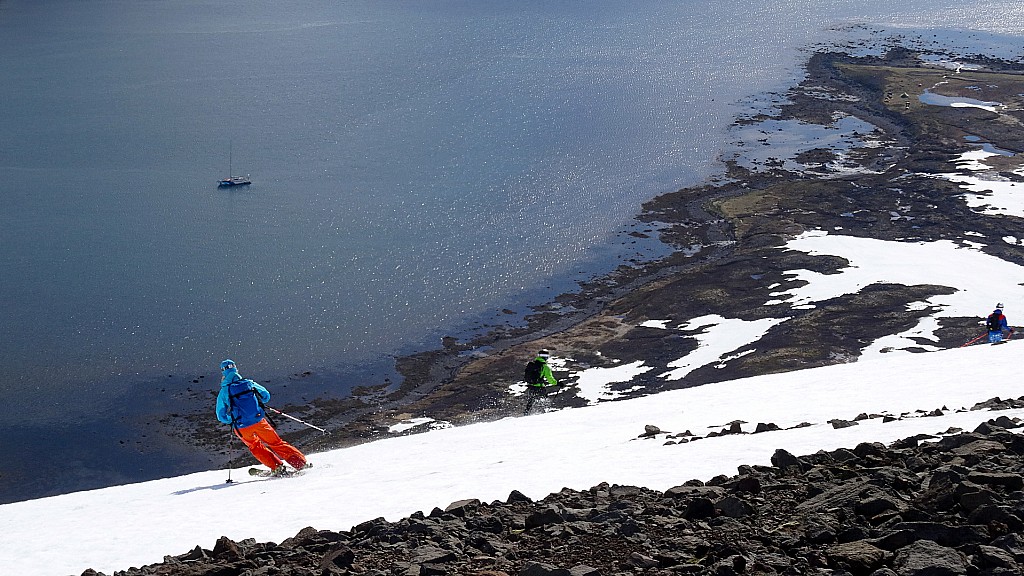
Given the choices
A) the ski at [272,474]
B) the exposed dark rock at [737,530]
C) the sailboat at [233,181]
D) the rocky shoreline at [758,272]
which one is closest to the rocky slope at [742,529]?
the exposed dark rock at [737,530]

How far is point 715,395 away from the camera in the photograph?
22.5 m

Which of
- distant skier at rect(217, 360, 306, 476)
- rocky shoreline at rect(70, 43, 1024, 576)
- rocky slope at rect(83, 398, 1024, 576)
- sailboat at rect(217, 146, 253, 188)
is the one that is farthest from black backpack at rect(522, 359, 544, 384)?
sailboat at rect(217, 146, 253, 188)

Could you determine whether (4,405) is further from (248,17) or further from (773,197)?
(248,17)

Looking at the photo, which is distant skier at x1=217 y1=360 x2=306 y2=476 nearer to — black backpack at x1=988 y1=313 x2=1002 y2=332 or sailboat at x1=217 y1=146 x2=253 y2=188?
black backpack at x1=988 y1=313 x2=1002 y2=332

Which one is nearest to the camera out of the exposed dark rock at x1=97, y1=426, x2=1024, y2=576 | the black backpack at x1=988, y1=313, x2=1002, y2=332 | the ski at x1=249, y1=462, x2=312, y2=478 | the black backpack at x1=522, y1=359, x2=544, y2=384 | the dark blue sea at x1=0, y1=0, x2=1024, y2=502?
the exposed dark rock at x1=97, y1=426, x2=1024, y2=576

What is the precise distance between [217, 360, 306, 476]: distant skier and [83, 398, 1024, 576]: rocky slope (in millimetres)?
5642

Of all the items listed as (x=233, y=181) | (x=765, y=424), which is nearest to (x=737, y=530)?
(x=765, y=424)

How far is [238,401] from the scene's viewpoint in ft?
59.3

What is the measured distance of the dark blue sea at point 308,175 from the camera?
40656 mm

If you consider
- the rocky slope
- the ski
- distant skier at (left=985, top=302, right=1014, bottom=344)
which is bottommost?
distant skier at (left=985, top=302, right=1014, bottom=344)

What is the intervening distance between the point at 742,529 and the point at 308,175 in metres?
60.3

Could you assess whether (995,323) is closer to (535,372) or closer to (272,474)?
(535,372)

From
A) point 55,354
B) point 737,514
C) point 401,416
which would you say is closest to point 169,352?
point 55,354

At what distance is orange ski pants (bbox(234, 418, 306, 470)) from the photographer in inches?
716
